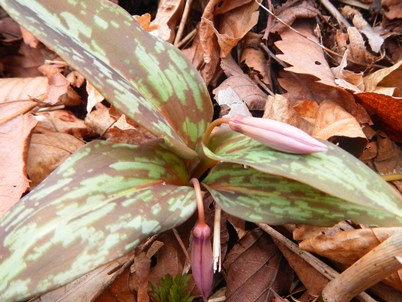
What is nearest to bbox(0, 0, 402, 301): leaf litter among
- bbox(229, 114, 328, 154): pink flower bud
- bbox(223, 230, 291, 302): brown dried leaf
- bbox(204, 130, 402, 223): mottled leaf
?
bbox(223, 230, 291, 302): brown dried leaf

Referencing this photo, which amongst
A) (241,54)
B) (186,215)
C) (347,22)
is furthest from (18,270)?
(347,22)

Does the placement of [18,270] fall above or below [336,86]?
above

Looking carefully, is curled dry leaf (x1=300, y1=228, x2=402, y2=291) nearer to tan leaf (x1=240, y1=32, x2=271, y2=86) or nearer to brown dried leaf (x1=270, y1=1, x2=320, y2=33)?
tan leaf (x1=240, y1=32, x2=271, y2=86)

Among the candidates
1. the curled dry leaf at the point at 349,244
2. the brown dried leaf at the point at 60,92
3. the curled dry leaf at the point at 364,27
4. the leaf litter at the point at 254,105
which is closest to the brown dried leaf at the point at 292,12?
the leaf litter at the point at 254,105

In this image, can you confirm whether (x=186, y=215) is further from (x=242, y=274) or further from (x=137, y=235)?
(x=242, y=274)

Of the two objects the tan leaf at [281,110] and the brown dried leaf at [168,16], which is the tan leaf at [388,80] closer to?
the tan leaf at [281,110]

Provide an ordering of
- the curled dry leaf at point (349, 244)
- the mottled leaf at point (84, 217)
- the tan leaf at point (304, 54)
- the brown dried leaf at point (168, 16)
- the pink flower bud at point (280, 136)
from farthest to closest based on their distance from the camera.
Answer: the brown dried leaf at point (168, 16) < the tan leaf at point (304, 54) < the curled dry leaf at point (349, 244) < the pink flower bud at point (280, 136) < the mottled leaf at point (84, 217)

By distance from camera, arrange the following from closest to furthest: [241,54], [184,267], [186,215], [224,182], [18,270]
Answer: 1. [18,270]
2. [186,215]
3. [224,182]
4. [184,267]
5. [241,54]
